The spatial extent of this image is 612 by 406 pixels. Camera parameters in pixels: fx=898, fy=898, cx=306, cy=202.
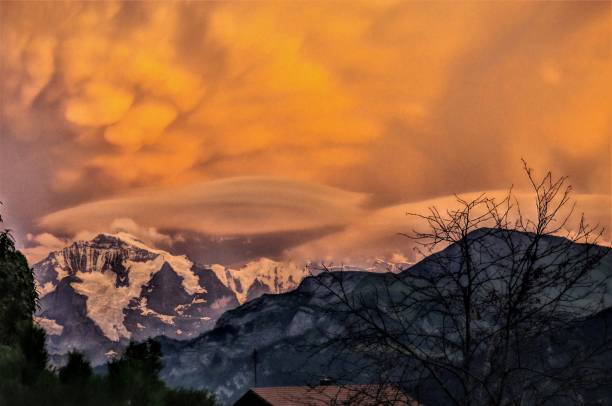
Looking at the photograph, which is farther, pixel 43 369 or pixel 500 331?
pixel 43 369

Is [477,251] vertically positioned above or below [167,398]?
below

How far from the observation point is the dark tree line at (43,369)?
39875 millimetres

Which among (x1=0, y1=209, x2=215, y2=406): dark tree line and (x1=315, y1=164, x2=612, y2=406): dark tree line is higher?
(x1=0, y1=209, x2=215, y2=406): dark tree line

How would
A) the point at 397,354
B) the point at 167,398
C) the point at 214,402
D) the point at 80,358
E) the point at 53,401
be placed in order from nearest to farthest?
the point at 397,354
the point at 53,401
the point at 80,358
the point at 167,398
the point at 214,402

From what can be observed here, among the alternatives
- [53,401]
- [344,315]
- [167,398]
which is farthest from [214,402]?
[344,315]

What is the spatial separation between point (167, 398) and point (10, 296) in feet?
38.5

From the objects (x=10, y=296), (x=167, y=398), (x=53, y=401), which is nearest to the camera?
(x=53, y=401)

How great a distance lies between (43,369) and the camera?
41750 mm

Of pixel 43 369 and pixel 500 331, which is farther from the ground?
pixel 43 369

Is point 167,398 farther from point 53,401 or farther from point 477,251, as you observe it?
point 477,251

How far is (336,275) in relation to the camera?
37.1 ft

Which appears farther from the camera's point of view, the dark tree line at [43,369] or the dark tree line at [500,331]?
the dark tree line at [43,369]

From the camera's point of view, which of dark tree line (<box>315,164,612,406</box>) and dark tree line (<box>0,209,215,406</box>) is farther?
dark tree line (<box>0,209,215,406</box>)

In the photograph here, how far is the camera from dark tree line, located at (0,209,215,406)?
1570 inches
